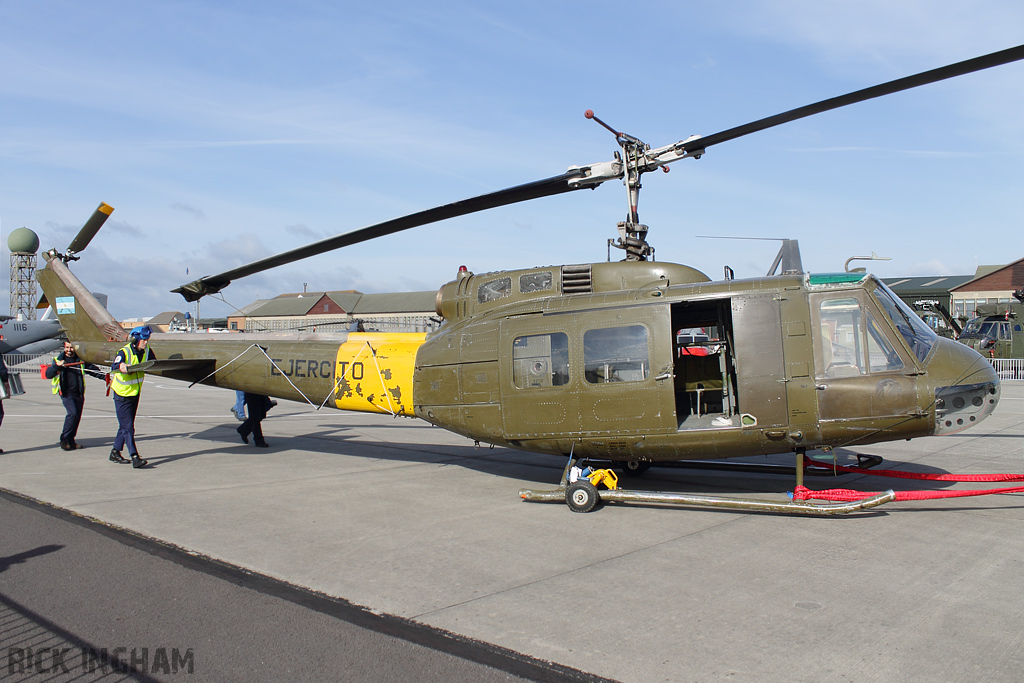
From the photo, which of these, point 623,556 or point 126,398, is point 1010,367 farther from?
point 126,398

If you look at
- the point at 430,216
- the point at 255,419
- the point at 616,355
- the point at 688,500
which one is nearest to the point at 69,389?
the point at 255,419

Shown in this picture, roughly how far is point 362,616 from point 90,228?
1036 centimetres

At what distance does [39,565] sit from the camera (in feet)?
18.1

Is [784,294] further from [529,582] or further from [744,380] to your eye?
[529,582]

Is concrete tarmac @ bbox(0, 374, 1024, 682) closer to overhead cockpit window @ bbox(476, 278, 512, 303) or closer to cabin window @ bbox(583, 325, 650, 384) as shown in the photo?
cabin window @ bbox(583, 325, 650, 384)

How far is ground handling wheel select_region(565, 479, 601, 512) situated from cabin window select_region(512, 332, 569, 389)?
115 cm

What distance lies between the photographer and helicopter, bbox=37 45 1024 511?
6.81 meters

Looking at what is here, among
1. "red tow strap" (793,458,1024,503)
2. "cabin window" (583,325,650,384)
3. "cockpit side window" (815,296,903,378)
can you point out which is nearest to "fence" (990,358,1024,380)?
"red tow strap" (793,458,1024,503)

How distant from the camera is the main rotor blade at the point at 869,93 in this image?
525 cm

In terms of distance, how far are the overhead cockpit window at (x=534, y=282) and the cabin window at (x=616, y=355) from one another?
108cm

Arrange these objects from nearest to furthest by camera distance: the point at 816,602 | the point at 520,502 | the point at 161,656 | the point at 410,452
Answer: the point at 161,656 → the point at 816,602 → the point at 520,502 → the point at 410,452

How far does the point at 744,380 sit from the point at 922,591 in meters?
2.68

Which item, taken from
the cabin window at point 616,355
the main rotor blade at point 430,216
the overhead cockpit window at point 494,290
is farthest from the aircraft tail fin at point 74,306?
the cabin window at point 616,355

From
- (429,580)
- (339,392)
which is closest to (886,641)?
(429,580)
